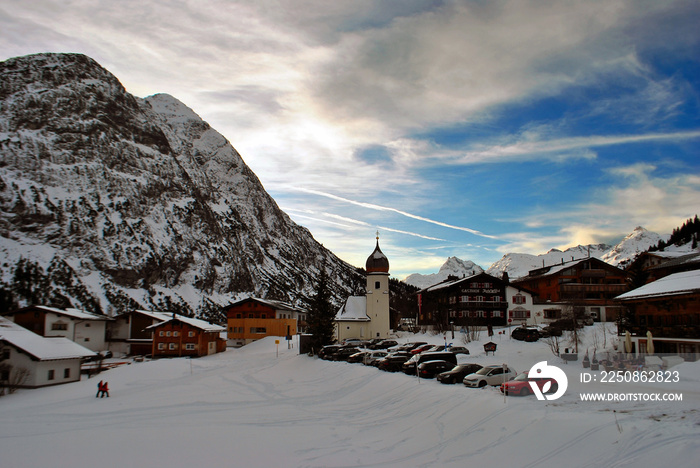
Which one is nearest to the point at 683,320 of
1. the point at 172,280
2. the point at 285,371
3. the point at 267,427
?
the point at 267,427

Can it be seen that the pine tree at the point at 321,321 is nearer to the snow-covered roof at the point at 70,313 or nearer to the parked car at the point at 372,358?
the parked car at the point at 372,358

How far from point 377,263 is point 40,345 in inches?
1843

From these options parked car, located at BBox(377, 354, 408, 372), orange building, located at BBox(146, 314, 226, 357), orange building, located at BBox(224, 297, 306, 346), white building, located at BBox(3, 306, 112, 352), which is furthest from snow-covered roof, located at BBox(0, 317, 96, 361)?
parked car, located at BBox(377, 354, 408, 372)

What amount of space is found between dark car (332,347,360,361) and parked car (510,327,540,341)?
16.0m

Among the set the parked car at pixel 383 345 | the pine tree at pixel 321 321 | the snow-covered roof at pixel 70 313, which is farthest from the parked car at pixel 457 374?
the snow-covered roof at pixel 70 313

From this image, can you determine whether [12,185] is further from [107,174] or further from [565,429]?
[565,429]

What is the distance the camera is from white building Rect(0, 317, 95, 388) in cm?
→ 4203

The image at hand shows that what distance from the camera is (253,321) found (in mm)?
77938

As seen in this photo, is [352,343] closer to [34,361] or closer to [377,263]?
[377,263]

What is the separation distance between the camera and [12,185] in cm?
12200

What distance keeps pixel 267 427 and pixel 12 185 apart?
135 metres

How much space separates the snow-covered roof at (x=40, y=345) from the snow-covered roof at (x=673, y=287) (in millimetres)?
52508

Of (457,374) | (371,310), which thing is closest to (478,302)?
(371,310)

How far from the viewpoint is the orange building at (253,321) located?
77.9m
